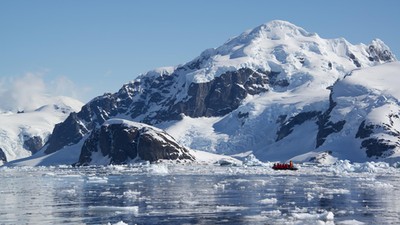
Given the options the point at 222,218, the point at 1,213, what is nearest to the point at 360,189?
the point at 222,218

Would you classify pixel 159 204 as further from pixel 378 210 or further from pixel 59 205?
pixel 378 210

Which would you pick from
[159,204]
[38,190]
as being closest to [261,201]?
[159,204]

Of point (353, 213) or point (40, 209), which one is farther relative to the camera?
point (40, 209)

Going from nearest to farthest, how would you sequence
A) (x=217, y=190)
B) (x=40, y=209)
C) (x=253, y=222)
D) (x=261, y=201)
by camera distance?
1. (x=253, y=222)
2. (x=40, y=209)
3. (x=261, y=201)
4. (x=217, y=190)

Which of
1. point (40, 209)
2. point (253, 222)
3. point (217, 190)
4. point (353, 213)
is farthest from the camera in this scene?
point (217, 190)

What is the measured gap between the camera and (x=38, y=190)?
10462 centimetres

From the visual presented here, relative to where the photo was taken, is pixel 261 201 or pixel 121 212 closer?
pixel 121 212

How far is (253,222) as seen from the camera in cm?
6144

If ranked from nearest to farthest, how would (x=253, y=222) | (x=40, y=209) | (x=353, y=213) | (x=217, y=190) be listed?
(x=253, y=222) < (x=353, y=213) < (x=40, y=209) < (x=217, y=190)

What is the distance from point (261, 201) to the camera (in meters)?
80.1

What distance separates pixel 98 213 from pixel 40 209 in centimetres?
827

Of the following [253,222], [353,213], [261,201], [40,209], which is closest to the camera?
[253,222]

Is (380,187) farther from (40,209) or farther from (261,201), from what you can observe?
(40,209)

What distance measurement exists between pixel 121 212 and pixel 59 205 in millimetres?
11530
